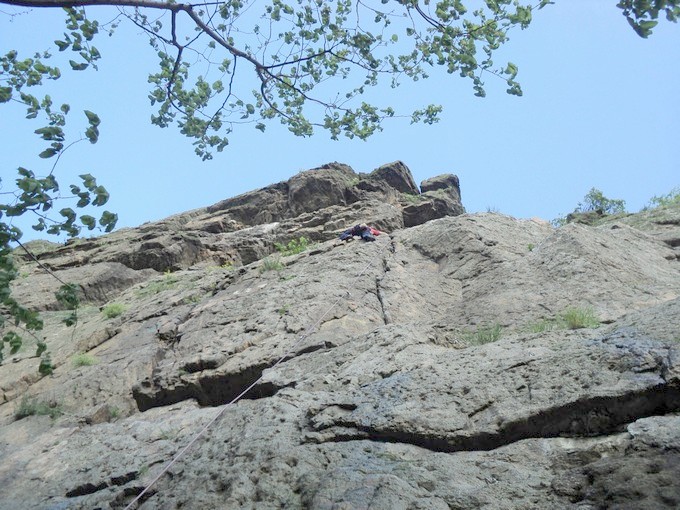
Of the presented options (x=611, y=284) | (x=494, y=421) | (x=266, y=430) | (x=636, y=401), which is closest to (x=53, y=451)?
(x=266, y=430)

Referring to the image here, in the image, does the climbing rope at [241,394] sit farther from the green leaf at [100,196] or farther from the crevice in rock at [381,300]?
the green leaf at [100,196]

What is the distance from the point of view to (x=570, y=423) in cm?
507

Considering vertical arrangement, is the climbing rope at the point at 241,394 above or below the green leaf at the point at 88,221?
below

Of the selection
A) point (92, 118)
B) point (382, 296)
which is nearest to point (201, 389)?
point (382, 296)

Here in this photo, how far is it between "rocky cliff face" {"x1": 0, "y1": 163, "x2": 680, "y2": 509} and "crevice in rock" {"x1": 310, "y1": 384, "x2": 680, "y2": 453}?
0.02 m

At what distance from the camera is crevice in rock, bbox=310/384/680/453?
4.89 metres

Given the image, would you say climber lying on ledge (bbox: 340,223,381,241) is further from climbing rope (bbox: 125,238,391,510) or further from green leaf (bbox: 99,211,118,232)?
green leaf (bbox: 99,211,118,232)

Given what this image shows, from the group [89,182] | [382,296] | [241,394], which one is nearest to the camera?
[89,182]

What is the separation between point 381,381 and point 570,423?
6.33 feet

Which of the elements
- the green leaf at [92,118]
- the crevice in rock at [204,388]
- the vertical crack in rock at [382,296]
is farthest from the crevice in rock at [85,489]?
the vertical crack in rock at [382,296]

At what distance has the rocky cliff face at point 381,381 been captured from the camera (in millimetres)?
4793

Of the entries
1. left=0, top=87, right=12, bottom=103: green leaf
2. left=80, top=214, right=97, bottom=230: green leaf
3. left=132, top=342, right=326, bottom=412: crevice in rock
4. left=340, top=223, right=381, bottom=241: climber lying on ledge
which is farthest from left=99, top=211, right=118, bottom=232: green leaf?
left=340, top=223, right=381, bottom=241: climber lying on ledge

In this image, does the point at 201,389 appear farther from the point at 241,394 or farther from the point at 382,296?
the point at 382,296

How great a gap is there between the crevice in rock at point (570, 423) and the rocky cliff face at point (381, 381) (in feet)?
0.05
